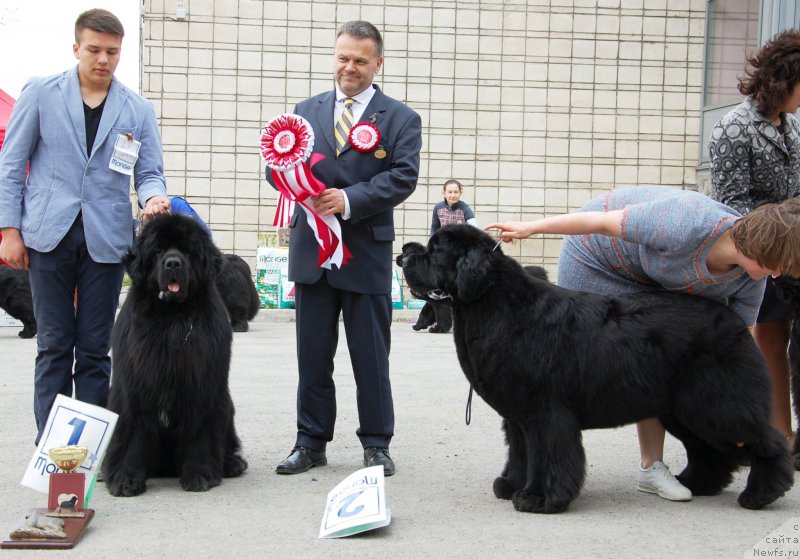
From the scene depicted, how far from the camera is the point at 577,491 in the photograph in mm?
3533

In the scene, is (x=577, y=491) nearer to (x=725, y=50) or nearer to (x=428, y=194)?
(x=428, y=194)

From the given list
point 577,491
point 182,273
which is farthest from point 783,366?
point 182,273

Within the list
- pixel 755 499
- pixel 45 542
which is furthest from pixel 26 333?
pixel 755 499

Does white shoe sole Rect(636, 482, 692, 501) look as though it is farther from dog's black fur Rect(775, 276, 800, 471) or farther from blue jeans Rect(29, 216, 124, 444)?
blue jeans Rect(29, 216, 124, 444)

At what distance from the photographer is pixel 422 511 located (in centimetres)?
360

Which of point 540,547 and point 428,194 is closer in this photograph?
point 540,547

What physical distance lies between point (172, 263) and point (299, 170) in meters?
0.69

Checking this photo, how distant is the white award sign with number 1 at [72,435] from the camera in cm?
339

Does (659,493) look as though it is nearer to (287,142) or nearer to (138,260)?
(287,142)

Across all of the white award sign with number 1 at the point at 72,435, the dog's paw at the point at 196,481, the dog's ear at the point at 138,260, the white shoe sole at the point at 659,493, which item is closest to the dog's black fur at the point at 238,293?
the dog's ear at the point at 138,260

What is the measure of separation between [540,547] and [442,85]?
10381 millimetres

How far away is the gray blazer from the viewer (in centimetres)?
407

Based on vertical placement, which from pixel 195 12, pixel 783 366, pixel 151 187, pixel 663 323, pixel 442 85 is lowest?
pixel 783 366

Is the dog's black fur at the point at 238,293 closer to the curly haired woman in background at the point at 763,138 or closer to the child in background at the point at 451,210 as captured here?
the child in background at the point at 451,210
